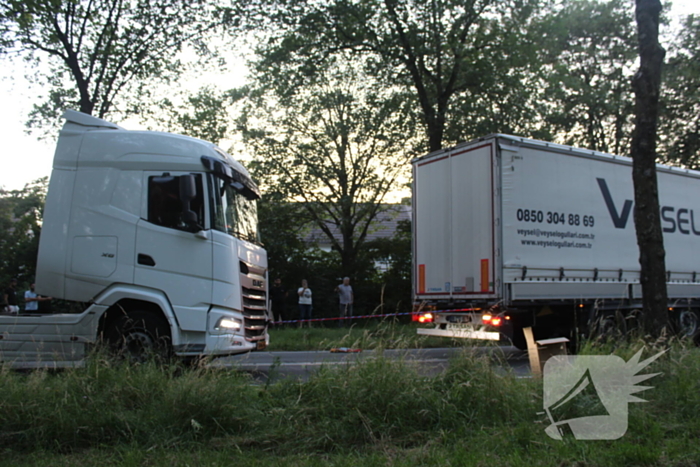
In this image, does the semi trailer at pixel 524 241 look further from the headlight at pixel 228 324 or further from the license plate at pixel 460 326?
the headlight at pixel 228 324

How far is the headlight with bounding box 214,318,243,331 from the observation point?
7738 millimetres

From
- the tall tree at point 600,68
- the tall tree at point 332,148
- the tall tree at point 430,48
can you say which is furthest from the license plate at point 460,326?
the tall tree at point 600,68

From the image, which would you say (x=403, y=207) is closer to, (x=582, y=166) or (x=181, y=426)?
(x=582, y=166)

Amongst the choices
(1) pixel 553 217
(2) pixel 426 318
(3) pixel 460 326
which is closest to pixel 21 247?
(2) pixel 426 318

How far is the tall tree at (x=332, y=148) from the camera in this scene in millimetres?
20938

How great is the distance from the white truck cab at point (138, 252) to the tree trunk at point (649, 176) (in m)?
4.93

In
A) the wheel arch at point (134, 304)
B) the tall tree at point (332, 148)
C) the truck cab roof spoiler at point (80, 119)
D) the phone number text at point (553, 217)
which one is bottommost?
the wheel arch at point (134, 304)

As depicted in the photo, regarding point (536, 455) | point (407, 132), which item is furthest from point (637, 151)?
point (407, 132)

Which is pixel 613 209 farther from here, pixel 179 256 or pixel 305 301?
pixel 305 301

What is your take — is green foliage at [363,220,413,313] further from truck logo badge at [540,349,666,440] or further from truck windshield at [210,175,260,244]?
truck logo badge at [540,349,666,440]

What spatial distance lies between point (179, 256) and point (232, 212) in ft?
3.27

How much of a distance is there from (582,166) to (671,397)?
274 inches

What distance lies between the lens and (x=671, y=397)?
5.49 metres

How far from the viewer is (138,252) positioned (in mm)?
7762
